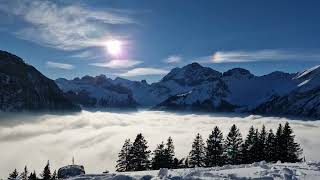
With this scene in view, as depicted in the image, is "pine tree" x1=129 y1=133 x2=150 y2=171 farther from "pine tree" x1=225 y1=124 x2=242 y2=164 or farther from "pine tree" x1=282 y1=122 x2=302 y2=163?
"pine tree" x1=282 y1=122 x2=302 y2=163

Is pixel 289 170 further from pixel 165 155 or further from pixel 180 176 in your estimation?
pixel 165 155

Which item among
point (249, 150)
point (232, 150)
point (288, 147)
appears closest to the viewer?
point (288, 147)

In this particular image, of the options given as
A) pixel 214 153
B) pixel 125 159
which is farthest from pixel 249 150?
pixel 125 159

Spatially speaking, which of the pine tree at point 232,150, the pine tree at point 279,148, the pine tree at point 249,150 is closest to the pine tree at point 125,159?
the pine tree at point 232,150

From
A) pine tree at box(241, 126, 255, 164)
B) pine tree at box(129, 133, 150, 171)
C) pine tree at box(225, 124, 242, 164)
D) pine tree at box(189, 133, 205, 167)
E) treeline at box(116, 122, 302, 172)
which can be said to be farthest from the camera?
pine tree at box(189, 133, 205, 167)

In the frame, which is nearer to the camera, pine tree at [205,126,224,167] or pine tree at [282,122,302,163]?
pine tree at [282,122,302,163]

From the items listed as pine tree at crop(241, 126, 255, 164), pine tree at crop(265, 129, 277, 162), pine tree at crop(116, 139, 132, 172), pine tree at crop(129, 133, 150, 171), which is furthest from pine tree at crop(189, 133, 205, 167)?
pine tree at crop(265, 129, 277, 162)

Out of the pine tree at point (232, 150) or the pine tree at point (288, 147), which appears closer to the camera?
the pine tree at point (288, 147)

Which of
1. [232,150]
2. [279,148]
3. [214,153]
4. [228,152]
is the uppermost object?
[279,148]

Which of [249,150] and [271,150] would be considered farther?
[249,150]

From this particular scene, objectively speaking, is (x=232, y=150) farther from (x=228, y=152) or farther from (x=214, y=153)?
(x=214, y=153)

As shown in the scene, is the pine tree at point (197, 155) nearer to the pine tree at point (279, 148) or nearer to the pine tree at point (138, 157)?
the pine tree at point (138, 157)

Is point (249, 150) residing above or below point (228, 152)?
above

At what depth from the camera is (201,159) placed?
97.3 metres
